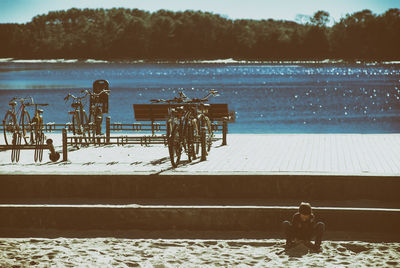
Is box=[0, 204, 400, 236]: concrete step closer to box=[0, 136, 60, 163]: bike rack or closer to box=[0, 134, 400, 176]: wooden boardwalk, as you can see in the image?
box=[0, 134, 400, 176]: wooden boardwalk

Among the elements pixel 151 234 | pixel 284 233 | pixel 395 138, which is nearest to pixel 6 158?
pixel 151 234

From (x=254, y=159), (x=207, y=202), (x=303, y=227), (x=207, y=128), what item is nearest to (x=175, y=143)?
(x=254, y=159)

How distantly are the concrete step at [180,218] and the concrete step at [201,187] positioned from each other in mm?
1160

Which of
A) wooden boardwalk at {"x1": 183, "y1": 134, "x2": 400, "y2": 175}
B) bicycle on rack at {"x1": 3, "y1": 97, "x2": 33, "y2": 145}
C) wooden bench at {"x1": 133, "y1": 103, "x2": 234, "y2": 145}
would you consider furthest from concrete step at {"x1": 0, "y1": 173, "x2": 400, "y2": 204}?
wooden bench at {"x1": 133, "y1": 103, "x2": 234, "y2": 145}

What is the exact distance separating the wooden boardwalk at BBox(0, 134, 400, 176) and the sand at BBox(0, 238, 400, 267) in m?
2.52

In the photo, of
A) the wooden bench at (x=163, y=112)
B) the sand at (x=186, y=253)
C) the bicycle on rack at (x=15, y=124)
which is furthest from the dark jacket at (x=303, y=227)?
the wooden bench at (x=163, y=112)

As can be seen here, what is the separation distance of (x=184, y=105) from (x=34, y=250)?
5531mm

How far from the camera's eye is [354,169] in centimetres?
1264

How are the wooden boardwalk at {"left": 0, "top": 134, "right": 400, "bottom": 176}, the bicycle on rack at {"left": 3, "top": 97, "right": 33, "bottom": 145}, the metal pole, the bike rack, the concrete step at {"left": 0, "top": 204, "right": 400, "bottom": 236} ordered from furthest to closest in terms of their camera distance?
the bicycle on rack at {"left": 3, "top": 97, "right": 33, "bottom": 145}, the metal pole, the bike rack, the wooden boardwalk at {"left": 0, "top": 134, "right": 400, "bottom": 176}, the concrete step at {"left": 0, "top": 204, "right": 400, "bottom": 236}

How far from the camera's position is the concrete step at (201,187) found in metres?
11.7

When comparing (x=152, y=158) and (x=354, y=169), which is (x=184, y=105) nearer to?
(x=152, y=158)

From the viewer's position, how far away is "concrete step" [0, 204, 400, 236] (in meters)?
10.4

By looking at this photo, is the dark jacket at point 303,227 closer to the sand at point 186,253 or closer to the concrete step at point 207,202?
the sand at point 186,253

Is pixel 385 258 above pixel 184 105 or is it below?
below
